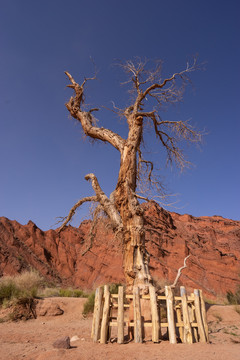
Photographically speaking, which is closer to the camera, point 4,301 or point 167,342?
point 167,342

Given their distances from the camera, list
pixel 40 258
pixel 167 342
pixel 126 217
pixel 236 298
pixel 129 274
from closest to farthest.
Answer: pixel 167 342
pixel 129 274
pixel 126 217
pixel 236 298
pixel 40 258

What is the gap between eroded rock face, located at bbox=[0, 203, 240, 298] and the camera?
31453mm

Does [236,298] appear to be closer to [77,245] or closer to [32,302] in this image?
[32,302]

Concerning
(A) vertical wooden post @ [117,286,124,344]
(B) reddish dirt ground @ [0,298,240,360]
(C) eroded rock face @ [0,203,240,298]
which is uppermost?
(C) eroded rock face @ [0,203,240,298]

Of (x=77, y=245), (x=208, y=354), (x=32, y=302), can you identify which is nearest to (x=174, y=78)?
(x=208, y=354)

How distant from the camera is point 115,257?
1389 inches

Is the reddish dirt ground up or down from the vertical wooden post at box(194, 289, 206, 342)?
down

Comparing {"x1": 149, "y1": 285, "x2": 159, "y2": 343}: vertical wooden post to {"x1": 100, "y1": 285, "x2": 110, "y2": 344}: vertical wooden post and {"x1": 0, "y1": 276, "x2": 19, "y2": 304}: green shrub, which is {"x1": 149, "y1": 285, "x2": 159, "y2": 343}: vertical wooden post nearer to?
{"x1": 100, "y1": 285, "x2": 110, "y2": 344}: vertical wooden post

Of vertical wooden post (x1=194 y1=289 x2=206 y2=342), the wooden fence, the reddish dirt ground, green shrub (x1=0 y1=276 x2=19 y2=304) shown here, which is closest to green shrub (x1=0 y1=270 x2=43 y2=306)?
green shrub (x1=0 y1=276 x2=19 y2=304)

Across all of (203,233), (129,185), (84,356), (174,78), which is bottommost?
(84,356)

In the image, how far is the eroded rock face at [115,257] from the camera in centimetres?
3145

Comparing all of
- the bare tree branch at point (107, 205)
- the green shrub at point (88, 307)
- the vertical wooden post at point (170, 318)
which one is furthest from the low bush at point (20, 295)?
the vertical wooden post at point (170, 318)

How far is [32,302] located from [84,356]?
7416 millimetres

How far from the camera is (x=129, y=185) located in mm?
7707
